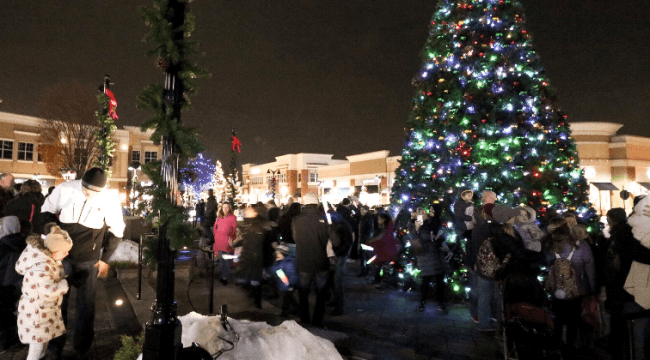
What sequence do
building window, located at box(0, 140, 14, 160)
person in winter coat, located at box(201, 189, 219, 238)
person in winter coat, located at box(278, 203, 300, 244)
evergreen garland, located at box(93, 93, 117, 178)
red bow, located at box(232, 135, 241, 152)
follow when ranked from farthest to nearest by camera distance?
building window, located at box(0, 140, 14, 160) → red bow, located at box(232, 135, 241, 152) → person in winter coat, located at box(201, 189, 219, 238) → evergreen garland, located at box(93, 93, 117, 178) → person in winter coat, located at box(278, 203, 300, 244)

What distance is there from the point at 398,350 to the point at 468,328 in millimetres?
1777

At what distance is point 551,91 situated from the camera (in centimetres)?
891

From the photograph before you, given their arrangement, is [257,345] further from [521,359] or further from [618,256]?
[618,256]

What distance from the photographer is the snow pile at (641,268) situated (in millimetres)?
3744

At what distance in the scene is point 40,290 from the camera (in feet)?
12.7

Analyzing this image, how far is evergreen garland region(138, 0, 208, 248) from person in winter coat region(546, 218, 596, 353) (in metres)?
5.00

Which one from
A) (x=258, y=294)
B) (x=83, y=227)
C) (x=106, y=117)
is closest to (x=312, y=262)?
(x=258, y=294)

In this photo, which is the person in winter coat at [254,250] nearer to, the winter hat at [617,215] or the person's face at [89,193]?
the person's face at [89,193]

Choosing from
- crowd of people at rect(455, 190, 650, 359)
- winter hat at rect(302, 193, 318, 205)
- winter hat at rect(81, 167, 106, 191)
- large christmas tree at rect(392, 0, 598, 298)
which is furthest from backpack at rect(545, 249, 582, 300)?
winter hat at rect(81, 167, 106, 191)

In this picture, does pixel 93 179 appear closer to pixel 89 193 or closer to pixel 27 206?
pixel 89 193

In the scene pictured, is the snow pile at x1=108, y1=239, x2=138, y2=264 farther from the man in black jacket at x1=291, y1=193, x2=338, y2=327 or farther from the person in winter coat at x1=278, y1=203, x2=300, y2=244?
the man in black jacket at x1=291, y1=193, x2=338, y2=327

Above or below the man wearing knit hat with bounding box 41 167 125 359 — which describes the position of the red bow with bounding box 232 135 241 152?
above

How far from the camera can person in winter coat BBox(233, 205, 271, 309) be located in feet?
23.2

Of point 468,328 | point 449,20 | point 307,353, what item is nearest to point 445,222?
point 468,328
